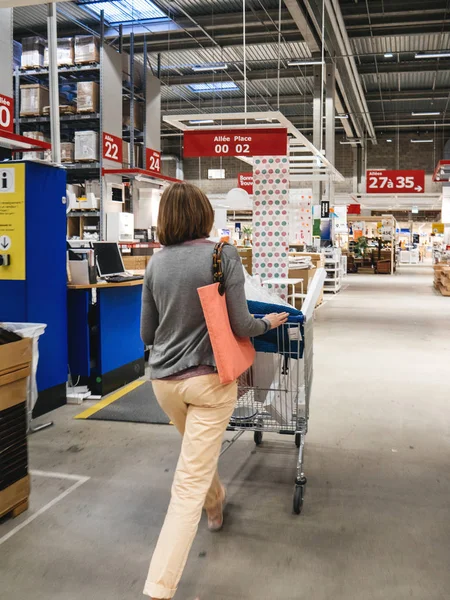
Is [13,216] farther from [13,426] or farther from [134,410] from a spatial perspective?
[13,426]

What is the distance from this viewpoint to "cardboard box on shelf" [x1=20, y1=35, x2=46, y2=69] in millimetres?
10172

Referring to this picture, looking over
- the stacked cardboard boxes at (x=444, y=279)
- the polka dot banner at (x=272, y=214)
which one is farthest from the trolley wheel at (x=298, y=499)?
the stacked cardboard boxes at (x=444, y=279)

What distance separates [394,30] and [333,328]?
8.76 meters

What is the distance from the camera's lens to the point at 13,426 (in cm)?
284

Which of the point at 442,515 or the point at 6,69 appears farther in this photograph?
the point at 6,69

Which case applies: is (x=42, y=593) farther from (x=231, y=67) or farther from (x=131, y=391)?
(x=231, y=67)

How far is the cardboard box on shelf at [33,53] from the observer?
33.4ft

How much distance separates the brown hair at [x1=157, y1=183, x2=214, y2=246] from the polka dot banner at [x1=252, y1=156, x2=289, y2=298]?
213 inches

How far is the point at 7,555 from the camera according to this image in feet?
8.42

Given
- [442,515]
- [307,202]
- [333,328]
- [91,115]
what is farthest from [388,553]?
[307,202]

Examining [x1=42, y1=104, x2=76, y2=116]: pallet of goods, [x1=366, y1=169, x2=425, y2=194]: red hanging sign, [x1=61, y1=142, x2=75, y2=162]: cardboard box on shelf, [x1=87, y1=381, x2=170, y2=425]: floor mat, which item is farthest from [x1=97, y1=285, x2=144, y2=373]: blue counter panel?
[x1=366, y1=169, x2=425, y2=194]: red hanging sign

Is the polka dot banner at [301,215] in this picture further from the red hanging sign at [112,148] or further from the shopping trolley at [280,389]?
the shopping trolley at [280,389]

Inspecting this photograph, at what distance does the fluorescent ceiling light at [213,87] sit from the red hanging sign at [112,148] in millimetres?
9884

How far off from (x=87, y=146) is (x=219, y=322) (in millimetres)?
8766
